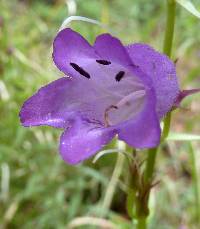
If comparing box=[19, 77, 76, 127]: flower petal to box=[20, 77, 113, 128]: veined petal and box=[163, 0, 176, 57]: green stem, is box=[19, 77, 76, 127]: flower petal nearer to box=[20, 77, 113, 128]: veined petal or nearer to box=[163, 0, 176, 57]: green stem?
box=[20, 77, 113, 128]: veined petal

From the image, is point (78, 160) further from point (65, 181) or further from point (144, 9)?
point (144, 9)

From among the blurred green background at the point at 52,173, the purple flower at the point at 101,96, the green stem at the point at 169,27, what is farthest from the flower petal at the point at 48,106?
the blurred green background at the point at 52,173

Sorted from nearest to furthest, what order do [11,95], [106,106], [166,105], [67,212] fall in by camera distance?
1. [166,105]
2. [106,106]
3. [67,212]
4. [11,95]

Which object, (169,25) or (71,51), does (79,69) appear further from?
(169,25)

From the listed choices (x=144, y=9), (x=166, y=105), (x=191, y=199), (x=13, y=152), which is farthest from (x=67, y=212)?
(x=144, y=9)

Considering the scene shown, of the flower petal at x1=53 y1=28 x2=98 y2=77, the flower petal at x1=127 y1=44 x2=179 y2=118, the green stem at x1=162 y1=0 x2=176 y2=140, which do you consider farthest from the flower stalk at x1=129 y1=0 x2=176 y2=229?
the flower petal at x1=53 y1=28 x2=98 y2=77

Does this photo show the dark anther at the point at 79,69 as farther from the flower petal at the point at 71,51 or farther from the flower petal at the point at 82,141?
the flower petal at the point at 82,141

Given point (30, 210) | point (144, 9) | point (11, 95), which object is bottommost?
point (30, 210)
